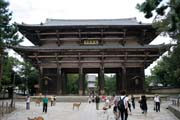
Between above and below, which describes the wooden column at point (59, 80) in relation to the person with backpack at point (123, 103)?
above

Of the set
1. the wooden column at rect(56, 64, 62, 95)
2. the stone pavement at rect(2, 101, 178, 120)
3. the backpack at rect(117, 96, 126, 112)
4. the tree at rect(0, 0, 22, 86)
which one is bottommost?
the stone pavement at rect(2, 101, 178, 120)

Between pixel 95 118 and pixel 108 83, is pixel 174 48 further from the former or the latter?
pixel 108 83

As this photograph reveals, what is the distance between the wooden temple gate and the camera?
4994 centimetres

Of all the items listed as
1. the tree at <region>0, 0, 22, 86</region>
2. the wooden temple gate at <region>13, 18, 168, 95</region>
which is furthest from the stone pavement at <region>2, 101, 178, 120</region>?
the wooden temple gate at <region>13, 18, 168, 95</region>

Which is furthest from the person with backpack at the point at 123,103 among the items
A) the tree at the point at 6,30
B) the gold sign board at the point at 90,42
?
the gold sign board at the point at 90,42

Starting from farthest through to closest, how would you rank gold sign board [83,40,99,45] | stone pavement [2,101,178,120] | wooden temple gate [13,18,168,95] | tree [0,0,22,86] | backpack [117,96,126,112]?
gold sign board [83,40,99,45], wooden temple gate [13,18,168,95], tree [0,0,22,86], stone pavement [2,101,178,120], backpack [117,96,126,112]

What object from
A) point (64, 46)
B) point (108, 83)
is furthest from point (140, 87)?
point (108, 83)

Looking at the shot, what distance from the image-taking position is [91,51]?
50375 millimetres

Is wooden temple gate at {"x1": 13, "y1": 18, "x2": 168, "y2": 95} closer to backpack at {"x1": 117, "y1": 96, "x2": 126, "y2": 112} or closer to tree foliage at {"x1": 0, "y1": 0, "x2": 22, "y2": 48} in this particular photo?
tree foliage at {"x1": 0, "y1": 0, "x2": 22, "y2": 48}

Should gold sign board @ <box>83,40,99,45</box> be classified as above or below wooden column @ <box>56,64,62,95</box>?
above

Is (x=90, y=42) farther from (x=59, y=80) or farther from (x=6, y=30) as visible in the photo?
(x=6, y=30)

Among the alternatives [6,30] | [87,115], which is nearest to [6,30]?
[6,30]

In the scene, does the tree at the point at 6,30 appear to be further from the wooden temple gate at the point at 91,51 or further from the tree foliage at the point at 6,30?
the wooden temple gate at the point at 91,51

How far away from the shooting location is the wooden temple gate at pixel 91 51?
49.9 m
